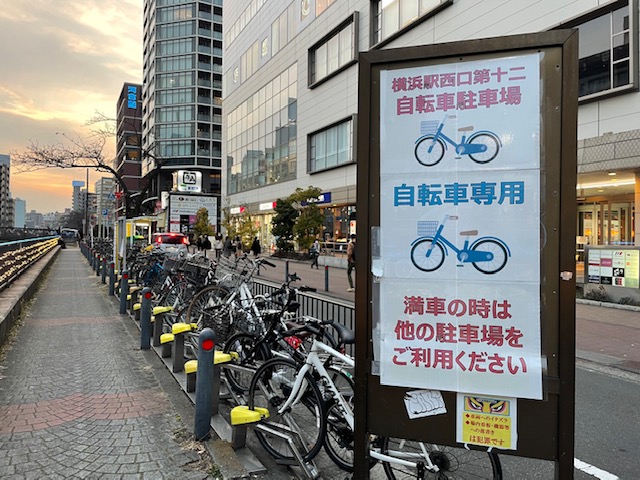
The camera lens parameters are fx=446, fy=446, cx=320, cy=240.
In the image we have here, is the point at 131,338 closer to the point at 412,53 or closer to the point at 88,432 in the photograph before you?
the point at 88,432

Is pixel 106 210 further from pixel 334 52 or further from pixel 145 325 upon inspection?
pixel 145 325

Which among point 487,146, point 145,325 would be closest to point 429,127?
point 487,146

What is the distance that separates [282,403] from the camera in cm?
369

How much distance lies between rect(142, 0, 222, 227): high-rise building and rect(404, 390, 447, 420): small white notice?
77.0 meters

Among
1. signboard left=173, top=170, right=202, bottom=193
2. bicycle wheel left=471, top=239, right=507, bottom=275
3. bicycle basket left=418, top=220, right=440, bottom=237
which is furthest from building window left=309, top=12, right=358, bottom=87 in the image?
signboard left=173, top=170, right=202, bottom=193

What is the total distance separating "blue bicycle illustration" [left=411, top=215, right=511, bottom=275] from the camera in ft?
7.91

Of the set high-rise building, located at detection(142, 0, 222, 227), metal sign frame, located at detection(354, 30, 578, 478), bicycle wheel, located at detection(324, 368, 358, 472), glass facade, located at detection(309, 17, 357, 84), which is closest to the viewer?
metal sign frame, located at detection(354, 30, 578, 478)

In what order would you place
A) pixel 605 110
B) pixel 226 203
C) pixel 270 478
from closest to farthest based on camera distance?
pixel 270 478
pixel 605 110
pixel 226 203

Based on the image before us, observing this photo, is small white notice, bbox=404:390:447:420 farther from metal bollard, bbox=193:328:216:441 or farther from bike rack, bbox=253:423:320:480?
metal bollard, bbox=193:328:216:441

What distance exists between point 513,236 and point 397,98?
1.01m

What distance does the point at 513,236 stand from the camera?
2379 millimetres

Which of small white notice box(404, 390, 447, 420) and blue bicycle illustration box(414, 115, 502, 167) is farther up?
blue bicycle illustration box(414, 115, 502, 167)

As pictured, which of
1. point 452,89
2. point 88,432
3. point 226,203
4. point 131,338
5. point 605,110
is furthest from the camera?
point 226,203

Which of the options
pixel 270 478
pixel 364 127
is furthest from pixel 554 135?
pixel 270 478
